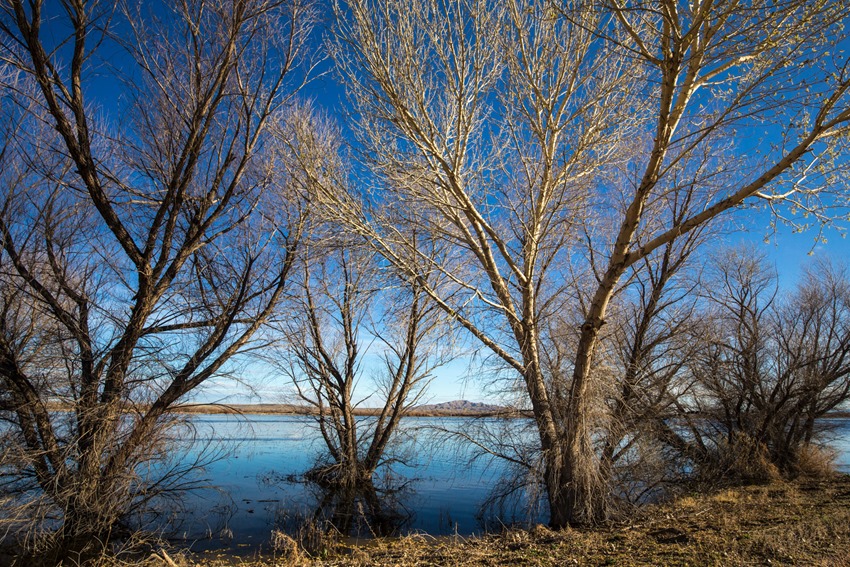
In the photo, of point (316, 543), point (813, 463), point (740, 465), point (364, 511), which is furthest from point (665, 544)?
point (813, 463)

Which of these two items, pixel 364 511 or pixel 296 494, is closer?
pixel 364 511

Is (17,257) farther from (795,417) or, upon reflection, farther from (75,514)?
(795,417)

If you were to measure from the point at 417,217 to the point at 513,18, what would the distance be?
3549 mm

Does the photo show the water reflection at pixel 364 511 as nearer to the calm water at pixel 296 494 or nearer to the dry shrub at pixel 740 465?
the calm water at pixel 296 494

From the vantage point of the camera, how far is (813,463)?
46.1 ft

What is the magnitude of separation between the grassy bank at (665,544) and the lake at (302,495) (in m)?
1.67

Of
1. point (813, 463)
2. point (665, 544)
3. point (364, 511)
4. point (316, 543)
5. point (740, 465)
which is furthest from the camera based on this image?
point (813, 463)

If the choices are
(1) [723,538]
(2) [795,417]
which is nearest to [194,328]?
(1) [723,538]

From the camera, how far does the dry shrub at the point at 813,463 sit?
1341 cm

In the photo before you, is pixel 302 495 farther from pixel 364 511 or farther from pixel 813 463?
pixel 813 463

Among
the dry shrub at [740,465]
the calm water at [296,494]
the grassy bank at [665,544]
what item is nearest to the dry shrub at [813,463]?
the dry shrub at [740,465]

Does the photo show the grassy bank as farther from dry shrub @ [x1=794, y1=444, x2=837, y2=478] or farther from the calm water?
dry shrub @ [x1=794, y1=444, x2=837, y2=478]

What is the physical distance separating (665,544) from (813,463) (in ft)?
38.3

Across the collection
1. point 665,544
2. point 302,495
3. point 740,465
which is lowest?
point 302,495
